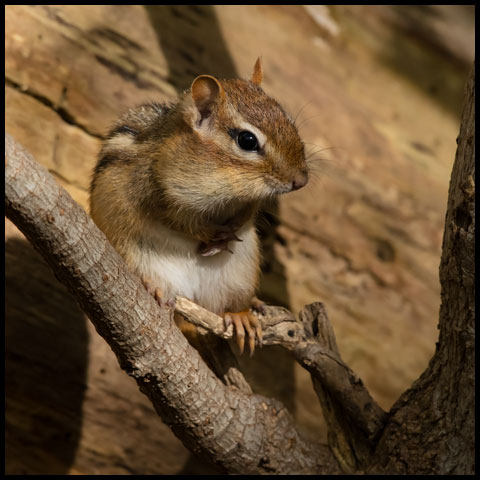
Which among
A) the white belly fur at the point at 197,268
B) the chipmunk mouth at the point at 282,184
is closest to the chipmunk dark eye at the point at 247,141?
the chipmunk mouth at the point at 282,184

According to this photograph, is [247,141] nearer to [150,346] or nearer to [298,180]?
[298,180]

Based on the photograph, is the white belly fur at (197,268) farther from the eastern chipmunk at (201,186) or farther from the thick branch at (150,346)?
the thick branch at (150,346)

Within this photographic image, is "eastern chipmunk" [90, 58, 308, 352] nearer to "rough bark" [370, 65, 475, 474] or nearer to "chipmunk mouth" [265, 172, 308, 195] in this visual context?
"chipmunk mouth" [265, 172, 308, 195]

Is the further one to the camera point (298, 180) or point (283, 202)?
point (283, 202)

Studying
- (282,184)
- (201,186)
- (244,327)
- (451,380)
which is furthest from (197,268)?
(451,380)

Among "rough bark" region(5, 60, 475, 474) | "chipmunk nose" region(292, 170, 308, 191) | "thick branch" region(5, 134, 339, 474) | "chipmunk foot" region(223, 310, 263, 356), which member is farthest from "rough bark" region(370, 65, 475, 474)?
"chipmunk foot" region(223, 310, 263, 356)

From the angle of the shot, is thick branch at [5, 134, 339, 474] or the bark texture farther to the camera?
the bark texture
